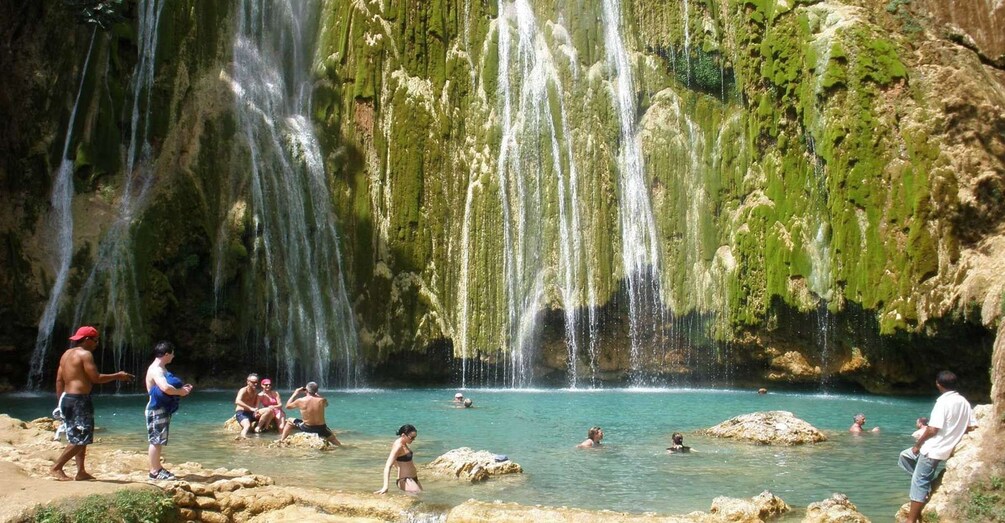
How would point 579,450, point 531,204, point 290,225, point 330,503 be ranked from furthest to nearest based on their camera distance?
point 531,204 < point 290,225 < point 579,450 < point 330,503

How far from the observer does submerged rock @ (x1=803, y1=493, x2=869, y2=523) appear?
31.6 ft

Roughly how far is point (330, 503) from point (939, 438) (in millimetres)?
6523

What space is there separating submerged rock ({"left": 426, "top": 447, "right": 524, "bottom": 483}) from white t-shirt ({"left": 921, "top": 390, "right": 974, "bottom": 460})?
227 inches

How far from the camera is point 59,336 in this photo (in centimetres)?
2369

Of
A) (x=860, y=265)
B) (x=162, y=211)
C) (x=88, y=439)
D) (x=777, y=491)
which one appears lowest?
(x=777, y=491)

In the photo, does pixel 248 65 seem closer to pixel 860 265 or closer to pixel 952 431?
pixel 860 265

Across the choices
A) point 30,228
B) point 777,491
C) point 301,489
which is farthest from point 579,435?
point 30,228

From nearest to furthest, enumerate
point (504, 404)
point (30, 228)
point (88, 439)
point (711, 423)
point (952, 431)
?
point (952, 431) → point (88, 439) → point (711, 423) → point (504, 404) → point (30, 228)

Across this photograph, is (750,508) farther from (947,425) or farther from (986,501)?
(986,501)

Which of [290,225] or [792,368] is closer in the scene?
[290,225]

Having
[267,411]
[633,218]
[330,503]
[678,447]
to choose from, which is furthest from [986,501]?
[633,218]

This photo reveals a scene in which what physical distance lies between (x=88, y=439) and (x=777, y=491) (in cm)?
844

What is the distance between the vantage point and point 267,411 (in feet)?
53.3

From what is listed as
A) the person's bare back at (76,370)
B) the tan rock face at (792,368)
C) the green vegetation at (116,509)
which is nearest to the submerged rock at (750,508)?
the green vegetation at (116,509)
